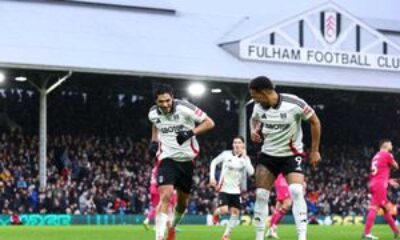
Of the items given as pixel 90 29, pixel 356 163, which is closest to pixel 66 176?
pixel 90 29

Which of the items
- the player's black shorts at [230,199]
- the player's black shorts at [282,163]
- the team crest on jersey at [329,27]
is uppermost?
the team crest on jersey at [329,27]

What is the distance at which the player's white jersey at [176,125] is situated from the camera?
14.9 m

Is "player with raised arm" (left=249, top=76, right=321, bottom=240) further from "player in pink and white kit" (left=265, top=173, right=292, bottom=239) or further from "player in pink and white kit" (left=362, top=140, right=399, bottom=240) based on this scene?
"player in pink and white kit" (left=265, top=173, right=292, bottom=239)

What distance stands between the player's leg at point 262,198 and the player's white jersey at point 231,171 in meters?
6.71

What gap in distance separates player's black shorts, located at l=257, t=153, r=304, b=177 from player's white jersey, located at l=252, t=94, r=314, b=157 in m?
0.07

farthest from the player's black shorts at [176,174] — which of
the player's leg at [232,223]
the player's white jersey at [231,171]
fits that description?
the player's white jersey at [231,171]

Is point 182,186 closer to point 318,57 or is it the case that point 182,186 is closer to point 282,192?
point 282,192

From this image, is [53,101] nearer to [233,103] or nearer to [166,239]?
[233,103]

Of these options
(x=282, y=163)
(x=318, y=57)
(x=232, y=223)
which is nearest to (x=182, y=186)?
(x=282, y=163)

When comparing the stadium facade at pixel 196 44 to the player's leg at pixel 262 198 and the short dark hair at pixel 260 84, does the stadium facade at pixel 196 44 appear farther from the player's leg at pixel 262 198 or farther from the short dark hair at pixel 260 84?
the short dark hair at pixel 260 84

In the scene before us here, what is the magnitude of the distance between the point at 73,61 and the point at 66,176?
412cm

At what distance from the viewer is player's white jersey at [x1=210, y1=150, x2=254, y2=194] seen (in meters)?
21.0

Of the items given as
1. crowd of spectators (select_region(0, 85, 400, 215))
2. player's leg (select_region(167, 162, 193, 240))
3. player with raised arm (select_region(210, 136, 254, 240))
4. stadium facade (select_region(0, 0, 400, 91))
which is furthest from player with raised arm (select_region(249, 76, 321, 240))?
stadium facade (select_region(0, 0, 400, 91))

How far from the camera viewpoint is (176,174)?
1490 cm
